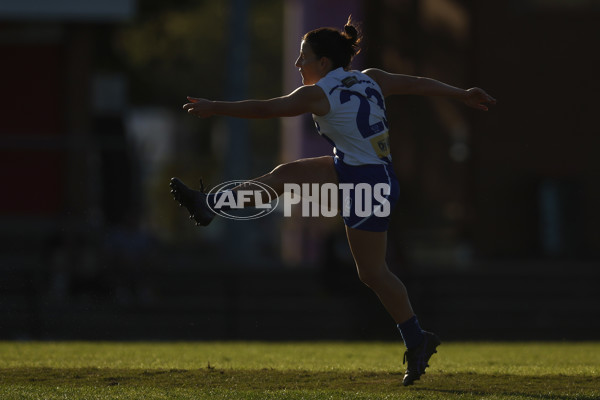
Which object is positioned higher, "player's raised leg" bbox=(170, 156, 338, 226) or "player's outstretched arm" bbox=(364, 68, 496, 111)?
"player's outstretched arm" bbox=(364, 68, 496, 111)

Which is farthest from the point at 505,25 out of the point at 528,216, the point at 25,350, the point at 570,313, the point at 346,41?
the point at 346,41

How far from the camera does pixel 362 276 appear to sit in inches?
303

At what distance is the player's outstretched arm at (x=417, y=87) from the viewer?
8078 mm

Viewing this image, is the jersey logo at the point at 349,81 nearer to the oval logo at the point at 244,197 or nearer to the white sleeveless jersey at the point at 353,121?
the white sleeveless jersey at the point at 353,121

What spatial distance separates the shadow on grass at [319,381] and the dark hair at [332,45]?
1920mm

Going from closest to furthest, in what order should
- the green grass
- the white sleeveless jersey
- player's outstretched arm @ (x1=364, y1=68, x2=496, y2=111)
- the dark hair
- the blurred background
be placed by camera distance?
the green grass, the white sleeveless jersey, the dark hair, player's outstretched arm @ (x1=364, y1=68, x2=496, y2=111), the blurred background

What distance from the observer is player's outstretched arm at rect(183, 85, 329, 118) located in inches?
289

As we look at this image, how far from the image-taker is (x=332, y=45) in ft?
25.6

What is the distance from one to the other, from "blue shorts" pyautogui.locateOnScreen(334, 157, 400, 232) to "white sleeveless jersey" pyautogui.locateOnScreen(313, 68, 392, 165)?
0.18ft

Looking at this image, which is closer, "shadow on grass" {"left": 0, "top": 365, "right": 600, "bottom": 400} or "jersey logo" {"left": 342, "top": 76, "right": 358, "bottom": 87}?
"shadow on grass" {"left": 0, "top": 365, "right": 600, "bottom": 400}

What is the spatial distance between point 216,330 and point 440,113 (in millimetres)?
10677

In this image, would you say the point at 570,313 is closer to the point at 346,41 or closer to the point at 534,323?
the point at 534,323

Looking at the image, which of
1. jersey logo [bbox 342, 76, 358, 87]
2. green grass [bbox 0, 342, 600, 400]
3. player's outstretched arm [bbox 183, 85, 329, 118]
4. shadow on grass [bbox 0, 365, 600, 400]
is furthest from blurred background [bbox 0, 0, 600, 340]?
player's outstretched arm [bbox 183, 85, 329, 118]

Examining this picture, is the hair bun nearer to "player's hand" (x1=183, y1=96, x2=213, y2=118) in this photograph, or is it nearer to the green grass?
"player's hand" (x1=183, y1=96, x2=213, y2=118)
